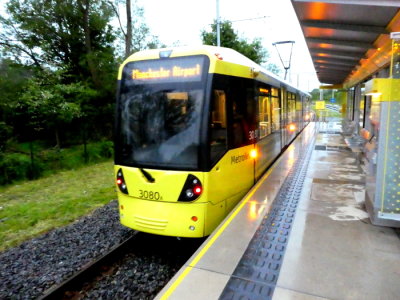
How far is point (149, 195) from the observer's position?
14.8 ft

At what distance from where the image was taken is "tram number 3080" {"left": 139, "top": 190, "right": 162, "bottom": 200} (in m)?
4.43

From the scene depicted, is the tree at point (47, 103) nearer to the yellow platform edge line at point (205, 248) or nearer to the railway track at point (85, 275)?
the railway track at point (85, 275)

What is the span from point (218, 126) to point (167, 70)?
117 cm

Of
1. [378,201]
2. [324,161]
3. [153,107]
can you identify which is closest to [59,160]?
[153,107]

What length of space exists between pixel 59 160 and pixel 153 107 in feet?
28.7

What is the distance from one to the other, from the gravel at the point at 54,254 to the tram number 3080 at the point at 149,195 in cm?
125

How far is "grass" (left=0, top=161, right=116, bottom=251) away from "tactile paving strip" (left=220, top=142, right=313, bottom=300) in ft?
13.8

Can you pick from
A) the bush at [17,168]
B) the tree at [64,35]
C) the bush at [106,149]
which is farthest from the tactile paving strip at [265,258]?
the tree at [64,35]

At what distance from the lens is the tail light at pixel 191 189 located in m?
4.27

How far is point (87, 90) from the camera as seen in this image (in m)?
13.9

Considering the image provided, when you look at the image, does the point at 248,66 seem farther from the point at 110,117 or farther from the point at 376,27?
the point at 110,117

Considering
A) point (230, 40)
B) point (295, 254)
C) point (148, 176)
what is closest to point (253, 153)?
point (148, 176)

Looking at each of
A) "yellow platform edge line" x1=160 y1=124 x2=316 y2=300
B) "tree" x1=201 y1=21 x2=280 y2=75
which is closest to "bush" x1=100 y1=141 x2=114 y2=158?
"yellow platform edge line" x1=160 y1=124 x2=316 y2=300

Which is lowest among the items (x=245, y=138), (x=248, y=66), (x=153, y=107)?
(x=245, y=138)
